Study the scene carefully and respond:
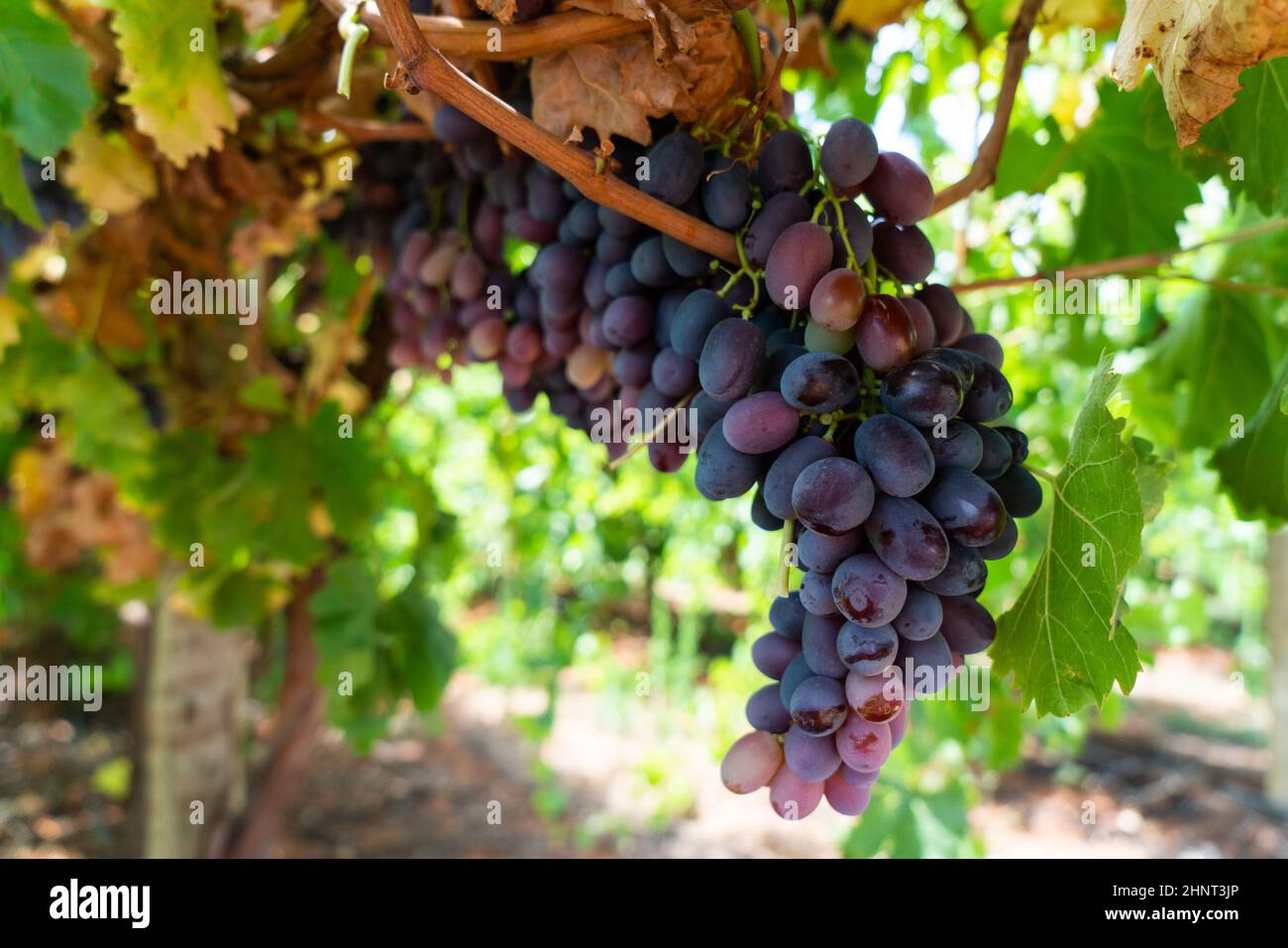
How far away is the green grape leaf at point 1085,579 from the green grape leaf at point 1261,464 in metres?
0.42

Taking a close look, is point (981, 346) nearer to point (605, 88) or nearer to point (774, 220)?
point (774, 220)

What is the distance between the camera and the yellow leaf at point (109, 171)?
4.45 ft

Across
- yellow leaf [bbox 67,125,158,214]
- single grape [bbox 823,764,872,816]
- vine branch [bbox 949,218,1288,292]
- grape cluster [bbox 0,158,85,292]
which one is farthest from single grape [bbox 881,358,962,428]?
grape cluster [bbox 0,158,85,292]

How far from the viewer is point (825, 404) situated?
739 millimetres

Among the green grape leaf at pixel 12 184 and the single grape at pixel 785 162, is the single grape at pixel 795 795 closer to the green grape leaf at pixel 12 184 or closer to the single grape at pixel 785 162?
the single grape at pixel 785 162

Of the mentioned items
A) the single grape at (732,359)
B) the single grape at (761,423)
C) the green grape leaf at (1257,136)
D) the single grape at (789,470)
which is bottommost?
the single grape at (789,470)

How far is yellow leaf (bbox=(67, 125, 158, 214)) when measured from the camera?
1.36 meters

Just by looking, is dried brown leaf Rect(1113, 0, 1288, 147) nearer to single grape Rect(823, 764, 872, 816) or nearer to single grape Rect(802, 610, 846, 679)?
single grape Rect(802, 610, 846, 679)

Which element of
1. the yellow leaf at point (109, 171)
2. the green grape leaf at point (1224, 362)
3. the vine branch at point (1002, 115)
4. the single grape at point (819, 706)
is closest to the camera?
the single grape at point (819, 706)

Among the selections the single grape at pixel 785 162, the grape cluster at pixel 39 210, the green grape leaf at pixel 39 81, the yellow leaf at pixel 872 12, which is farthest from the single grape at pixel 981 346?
the grape cluster at pixel 39 210

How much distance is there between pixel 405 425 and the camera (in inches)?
228
